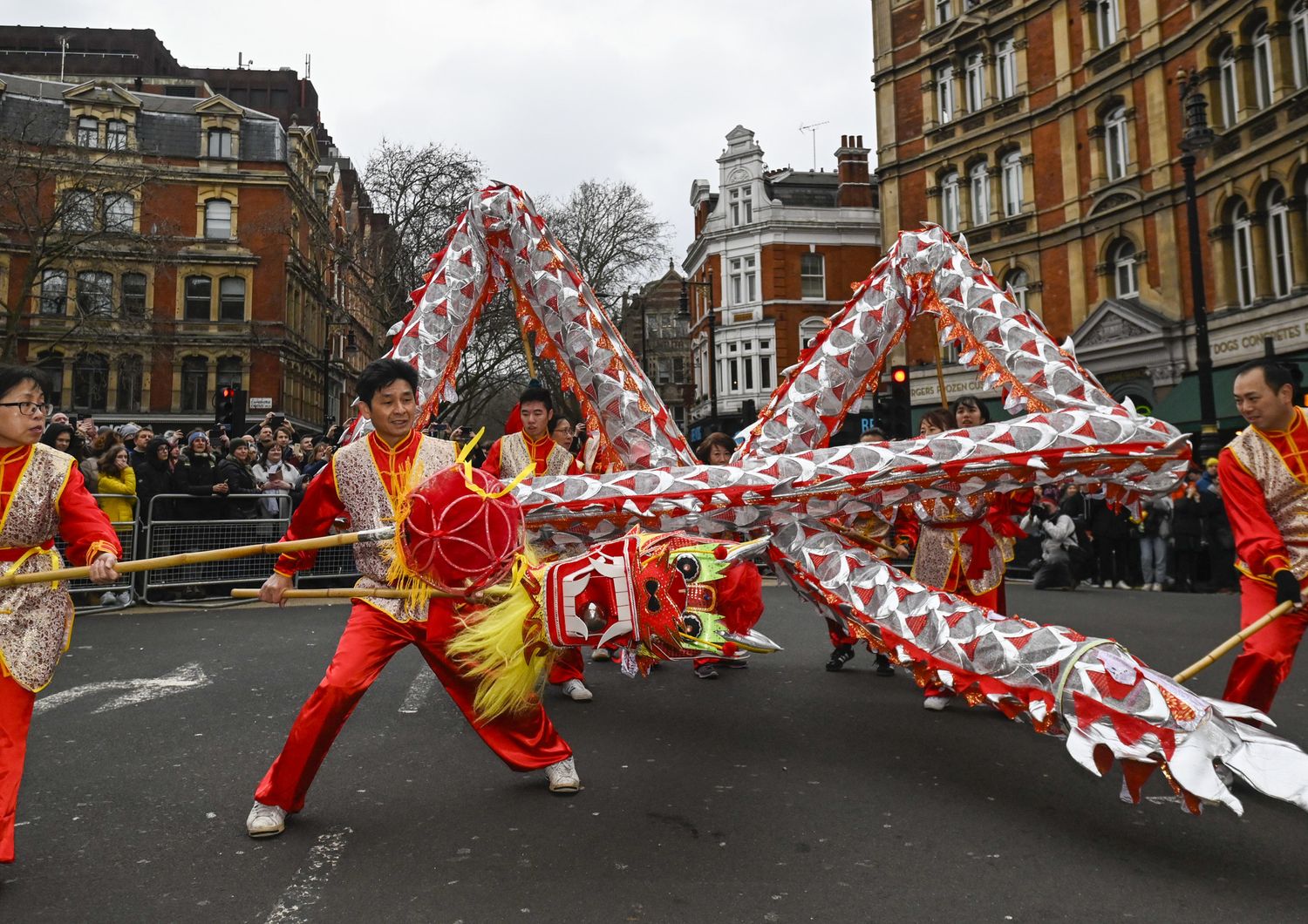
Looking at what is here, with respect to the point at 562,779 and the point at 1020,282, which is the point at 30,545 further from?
the point at 1020,282

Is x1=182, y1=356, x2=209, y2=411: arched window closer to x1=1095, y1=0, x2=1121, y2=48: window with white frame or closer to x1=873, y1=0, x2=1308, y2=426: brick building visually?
x1=873, y1=0, x2=1308, y2=426: brick building

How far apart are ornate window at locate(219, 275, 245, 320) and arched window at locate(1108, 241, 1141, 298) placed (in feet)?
107

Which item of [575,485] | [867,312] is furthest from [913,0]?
[575,485]

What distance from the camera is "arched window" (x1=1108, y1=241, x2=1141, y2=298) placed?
21375 millimetres

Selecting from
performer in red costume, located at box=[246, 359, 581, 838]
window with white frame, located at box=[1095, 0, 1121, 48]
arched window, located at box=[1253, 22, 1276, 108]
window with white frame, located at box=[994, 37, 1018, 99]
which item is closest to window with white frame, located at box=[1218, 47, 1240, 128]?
arched window, located at box=[1253, 22, 1276, 108]

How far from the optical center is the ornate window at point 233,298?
37469mm

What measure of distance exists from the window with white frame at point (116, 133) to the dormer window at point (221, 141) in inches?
130

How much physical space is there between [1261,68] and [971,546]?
17.8m

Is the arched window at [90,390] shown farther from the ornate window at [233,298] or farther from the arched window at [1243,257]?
the arched window at [1243,257]

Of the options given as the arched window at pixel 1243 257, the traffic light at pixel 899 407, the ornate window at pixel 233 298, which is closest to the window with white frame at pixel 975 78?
the arched window at pixel 1243 257

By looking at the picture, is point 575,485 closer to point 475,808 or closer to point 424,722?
point 475,808

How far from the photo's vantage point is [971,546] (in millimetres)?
5418

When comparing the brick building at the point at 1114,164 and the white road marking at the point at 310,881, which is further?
the brick building at the point at 1114,164

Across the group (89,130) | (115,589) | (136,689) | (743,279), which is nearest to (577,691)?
(136,689)
